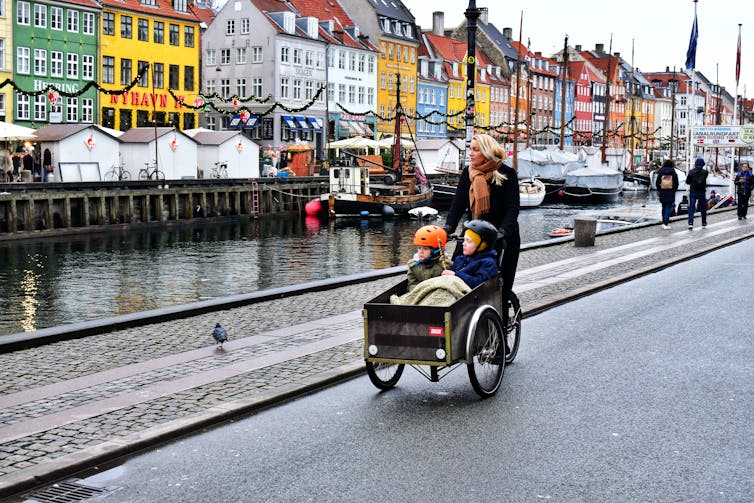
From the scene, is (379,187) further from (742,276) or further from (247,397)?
(247,397)

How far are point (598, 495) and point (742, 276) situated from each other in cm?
1220

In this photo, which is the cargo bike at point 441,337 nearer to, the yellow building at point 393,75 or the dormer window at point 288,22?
the dormer window at point 288,22

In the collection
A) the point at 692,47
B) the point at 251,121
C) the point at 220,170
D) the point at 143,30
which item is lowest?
the point at 220,170

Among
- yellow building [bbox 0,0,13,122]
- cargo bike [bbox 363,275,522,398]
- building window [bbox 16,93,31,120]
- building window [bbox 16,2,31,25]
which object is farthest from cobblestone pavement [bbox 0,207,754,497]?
building window [bbox 16,2,31,25]

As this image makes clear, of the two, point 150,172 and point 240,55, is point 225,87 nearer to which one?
point 240,55

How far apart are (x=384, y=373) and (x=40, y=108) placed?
186ft

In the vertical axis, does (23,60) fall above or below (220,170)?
above

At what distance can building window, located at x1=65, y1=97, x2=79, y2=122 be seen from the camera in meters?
63.1

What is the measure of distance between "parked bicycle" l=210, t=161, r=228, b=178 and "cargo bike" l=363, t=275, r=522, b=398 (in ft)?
148

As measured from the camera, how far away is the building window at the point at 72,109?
6309 centimetres

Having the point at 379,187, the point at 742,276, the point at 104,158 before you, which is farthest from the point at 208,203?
the point at 742,276

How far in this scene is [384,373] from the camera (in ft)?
28.6

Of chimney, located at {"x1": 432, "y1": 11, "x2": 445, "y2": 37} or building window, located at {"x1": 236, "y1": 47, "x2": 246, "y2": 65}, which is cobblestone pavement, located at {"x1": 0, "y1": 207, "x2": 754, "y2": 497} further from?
chimney, located at {"x1": 432, "y1": 11, "x2": 445, "y2": 37}

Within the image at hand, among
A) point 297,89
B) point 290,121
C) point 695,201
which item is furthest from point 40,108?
point 695,201
